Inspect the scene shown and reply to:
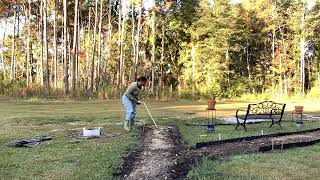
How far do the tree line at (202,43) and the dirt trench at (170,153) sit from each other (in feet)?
76.2

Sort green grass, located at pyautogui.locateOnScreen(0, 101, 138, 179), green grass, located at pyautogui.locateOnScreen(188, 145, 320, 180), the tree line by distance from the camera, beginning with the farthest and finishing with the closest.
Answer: the tree line
green grass, located at pyautogui.locateOnScreen(0, 101, 138, 179)
green grass, located at pyautogui.locateOnScreen(188, 145, 320, 180)

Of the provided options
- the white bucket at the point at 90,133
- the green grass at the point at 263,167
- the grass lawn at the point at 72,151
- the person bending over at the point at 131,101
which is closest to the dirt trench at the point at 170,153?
the grass lawn at the point at 72,151

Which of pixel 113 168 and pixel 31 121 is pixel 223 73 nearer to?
pixel 31 121

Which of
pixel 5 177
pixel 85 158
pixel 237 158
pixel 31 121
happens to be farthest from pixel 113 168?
pixel 31 121

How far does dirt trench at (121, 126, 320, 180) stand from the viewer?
272 inches

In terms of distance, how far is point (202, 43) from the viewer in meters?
40.6

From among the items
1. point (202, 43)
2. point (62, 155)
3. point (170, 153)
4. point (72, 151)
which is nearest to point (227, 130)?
point (170, 153)

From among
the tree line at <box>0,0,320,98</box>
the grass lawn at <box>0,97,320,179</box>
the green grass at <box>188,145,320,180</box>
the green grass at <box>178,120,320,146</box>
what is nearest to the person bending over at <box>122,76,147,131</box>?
the grass lawn at <box>0,97,320,179</box>

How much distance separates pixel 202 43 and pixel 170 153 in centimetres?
3269

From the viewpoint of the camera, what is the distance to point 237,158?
7863 millimetres

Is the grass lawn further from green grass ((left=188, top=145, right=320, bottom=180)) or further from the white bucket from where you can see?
the white bucket

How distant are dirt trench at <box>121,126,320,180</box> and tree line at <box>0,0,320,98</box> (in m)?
23.2

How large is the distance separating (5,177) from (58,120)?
348 inches

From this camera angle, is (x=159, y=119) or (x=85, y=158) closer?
(x=85, y=158)
